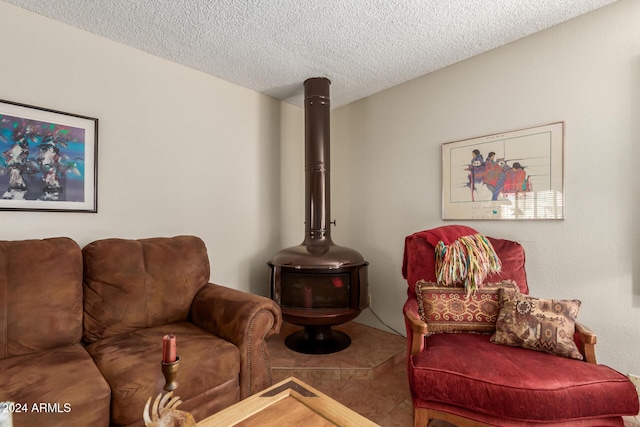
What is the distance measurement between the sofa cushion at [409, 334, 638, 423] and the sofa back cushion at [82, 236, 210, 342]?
4.85 ft

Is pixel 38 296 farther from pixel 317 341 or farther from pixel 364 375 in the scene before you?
pixel 364 375

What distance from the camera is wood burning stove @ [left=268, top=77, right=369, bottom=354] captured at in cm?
235

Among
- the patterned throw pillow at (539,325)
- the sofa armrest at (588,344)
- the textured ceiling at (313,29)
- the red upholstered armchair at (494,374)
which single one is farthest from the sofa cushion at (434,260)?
the textured ceiling at (313,29)

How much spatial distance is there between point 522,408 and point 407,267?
3.25 feet

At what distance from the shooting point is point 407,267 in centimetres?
214

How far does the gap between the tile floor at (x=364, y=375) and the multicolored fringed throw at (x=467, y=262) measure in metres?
0.78

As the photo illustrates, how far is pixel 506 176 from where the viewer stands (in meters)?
2.21

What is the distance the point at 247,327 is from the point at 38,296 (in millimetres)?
1051

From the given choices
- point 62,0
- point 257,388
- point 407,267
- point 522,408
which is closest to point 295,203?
point 407,267

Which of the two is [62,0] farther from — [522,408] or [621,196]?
[621,196]

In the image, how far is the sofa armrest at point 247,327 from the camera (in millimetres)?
1739

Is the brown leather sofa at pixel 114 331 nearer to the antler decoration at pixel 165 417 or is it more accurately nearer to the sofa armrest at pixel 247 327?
the sofa armrest at pixel 247 327

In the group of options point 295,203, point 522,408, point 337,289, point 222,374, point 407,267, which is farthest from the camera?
point 295,203

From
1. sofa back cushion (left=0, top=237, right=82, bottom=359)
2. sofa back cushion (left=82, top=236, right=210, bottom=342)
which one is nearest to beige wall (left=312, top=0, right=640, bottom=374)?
sofa back cushion (left=82, top=236, right=210, bottom=342)
